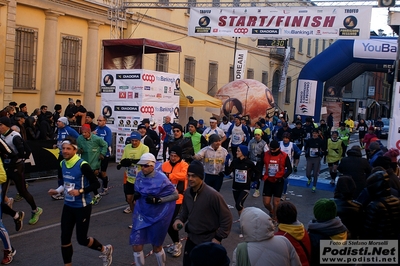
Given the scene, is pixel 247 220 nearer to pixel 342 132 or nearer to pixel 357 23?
pixel 357 23

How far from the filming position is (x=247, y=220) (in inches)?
155

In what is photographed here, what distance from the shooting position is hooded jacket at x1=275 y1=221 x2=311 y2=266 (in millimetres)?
4473

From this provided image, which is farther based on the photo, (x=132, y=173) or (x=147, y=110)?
(x=147, y=110)

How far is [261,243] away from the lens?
3.91 m

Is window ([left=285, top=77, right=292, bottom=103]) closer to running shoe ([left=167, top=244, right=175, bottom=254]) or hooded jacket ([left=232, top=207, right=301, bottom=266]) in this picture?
running shoe ([left=167, top=244, right=175, bottom=254])

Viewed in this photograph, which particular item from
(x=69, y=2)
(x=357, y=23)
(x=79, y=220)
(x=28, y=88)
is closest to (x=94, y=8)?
(x=69, y=2)

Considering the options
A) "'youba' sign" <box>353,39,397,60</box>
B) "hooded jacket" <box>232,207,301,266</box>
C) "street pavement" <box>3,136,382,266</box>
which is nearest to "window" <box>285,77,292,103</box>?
"'youba' sign" <box>353,39,397,60</box>

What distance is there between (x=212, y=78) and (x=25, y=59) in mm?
15336

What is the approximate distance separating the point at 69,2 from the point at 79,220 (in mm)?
16212

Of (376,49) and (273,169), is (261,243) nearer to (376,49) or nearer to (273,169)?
(273,169)

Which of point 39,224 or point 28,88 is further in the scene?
point 28,88

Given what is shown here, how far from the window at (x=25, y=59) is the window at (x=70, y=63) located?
4.77 ft

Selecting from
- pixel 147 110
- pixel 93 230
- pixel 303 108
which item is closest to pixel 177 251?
pixel 93 230
